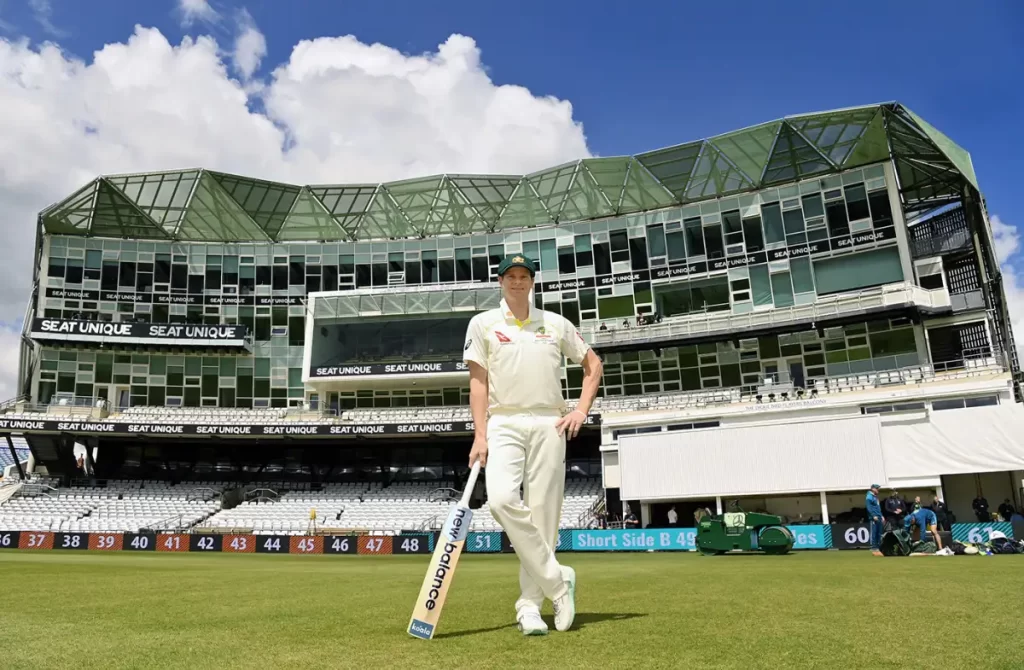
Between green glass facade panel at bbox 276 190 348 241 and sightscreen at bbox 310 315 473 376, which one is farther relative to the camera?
green glass facade panel at bbox 276 190 348 241

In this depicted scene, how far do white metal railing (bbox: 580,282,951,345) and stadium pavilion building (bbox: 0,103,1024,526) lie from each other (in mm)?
176

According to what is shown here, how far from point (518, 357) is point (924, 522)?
17336 millimetres

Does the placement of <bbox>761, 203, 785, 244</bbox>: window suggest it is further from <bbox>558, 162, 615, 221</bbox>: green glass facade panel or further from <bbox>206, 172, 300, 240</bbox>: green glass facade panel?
<bbox>206, 172, 300, 240</bbox>: green glass facade panel

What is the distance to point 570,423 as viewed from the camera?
6008 millimetres

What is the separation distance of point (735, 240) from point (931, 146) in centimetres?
1205

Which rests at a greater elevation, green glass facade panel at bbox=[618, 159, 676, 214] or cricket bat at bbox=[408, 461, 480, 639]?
green glass facade panel at bbox=[618, 159, 676, 214]

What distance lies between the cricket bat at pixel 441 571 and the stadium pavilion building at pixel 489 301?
30.3 meters

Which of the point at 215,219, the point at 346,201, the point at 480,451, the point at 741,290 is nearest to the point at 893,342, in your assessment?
the point at 741,290

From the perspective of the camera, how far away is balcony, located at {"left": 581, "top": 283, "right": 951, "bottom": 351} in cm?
4069

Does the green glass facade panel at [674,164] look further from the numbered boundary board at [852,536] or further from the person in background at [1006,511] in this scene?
the numbered boundary board at [852,536]

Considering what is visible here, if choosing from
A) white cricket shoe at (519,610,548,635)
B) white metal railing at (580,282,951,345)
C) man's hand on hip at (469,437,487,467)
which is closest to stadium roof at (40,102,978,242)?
white metal railing at (580,282,951,345)

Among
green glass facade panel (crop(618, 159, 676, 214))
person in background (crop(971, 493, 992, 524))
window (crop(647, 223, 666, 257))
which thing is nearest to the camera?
person in background (crop(971, 493, 992, 524))

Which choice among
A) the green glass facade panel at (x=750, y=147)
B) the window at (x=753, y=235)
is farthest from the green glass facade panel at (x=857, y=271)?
the green glass facade panel at (x=750, y=147)

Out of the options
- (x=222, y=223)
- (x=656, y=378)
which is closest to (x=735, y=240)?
(x=656, y=378)
